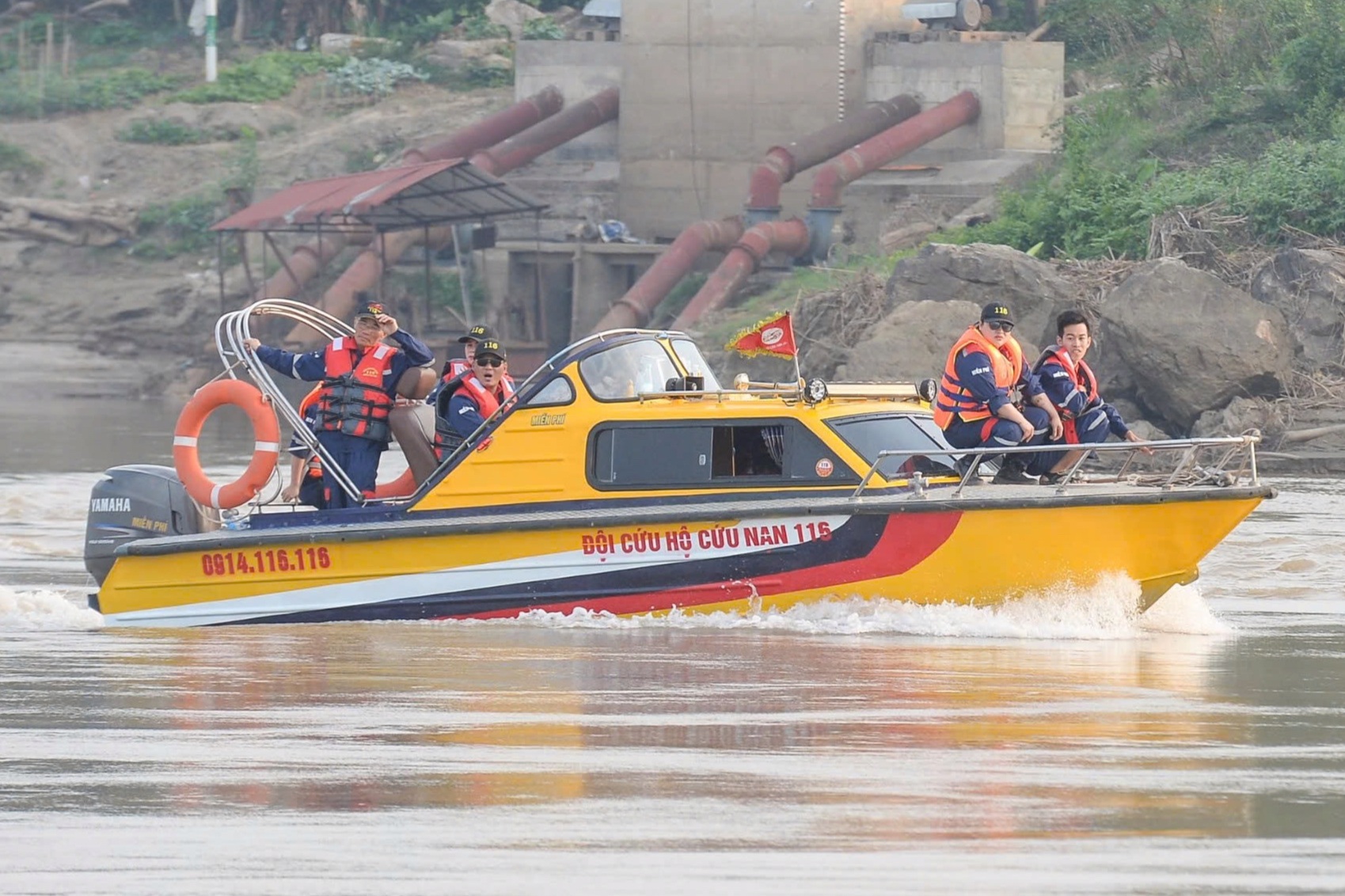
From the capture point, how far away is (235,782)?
716 cm

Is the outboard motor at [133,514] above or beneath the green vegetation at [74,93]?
beneath

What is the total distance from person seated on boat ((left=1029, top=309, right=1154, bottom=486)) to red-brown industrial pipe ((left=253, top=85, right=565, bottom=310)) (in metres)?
22.7

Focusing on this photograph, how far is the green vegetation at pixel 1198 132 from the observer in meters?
24.8

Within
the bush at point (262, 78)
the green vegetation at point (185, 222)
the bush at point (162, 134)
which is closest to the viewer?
the green vegetation at point (185, 222)

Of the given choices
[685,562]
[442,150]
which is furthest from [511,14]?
[685,562]

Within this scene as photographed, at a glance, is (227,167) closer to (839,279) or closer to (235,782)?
(839,279)

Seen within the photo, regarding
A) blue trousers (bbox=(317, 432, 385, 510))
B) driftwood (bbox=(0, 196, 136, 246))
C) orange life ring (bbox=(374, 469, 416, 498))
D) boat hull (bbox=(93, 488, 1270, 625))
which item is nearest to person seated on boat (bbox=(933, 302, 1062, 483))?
boat hull (bbox=(93, 488, 1270, 625))

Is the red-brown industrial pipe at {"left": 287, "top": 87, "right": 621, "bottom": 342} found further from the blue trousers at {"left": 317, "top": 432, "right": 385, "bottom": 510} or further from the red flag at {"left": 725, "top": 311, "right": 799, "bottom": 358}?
the red flag at {"left": 725, "top": 311, "right": 799, "bottom": 358}

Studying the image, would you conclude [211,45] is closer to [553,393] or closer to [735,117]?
[735,117]

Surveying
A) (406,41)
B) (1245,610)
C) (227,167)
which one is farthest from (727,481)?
(406,41)

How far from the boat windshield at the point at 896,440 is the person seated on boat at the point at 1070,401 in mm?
539

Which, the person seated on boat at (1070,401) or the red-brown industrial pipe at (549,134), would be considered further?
the red-brown industrial pipe at (549,134)

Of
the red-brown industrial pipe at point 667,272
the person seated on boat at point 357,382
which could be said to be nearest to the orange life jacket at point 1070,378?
the person seated on boat at point 357,382

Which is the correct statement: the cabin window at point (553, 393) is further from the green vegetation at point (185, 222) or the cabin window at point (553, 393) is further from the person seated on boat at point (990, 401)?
the green vegetation at point (185, 222)
